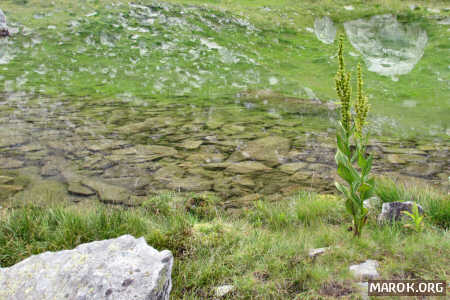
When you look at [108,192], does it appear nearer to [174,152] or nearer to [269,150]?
[174,152]

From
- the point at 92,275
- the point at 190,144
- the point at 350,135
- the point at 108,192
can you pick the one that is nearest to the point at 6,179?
the point at 108,192

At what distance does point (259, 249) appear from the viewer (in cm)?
319

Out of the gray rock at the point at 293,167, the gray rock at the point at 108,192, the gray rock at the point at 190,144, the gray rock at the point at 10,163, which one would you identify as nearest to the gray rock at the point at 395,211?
the gray rock at the point at 293,167

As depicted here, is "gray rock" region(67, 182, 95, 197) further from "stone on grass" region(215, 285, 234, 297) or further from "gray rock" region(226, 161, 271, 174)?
"stone on grass" region(215, 285, 234, 297)

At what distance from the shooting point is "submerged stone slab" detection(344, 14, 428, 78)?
1402 centimetres

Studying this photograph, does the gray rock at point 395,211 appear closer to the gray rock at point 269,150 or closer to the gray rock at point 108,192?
the gray rock at point 269,150

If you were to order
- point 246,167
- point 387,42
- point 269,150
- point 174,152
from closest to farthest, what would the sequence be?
point 246,167 → point 174,152 → point 269,150 → point 387,42

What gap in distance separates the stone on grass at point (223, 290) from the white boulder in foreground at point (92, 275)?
1.60ft

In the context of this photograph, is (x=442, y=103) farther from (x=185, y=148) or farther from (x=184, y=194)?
(x=184, y=194)

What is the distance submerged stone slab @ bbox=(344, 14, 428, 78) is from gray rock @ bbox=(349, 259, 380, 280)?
1212 centimetres

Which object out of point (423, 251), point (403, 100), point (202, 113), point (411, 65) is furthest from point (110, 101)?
point (411, 65)

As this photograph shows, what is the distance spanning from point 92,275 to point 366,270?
232cm

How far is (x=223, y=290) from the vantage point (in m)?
2.72

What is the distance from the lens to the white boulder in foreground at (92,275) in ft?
7.04
